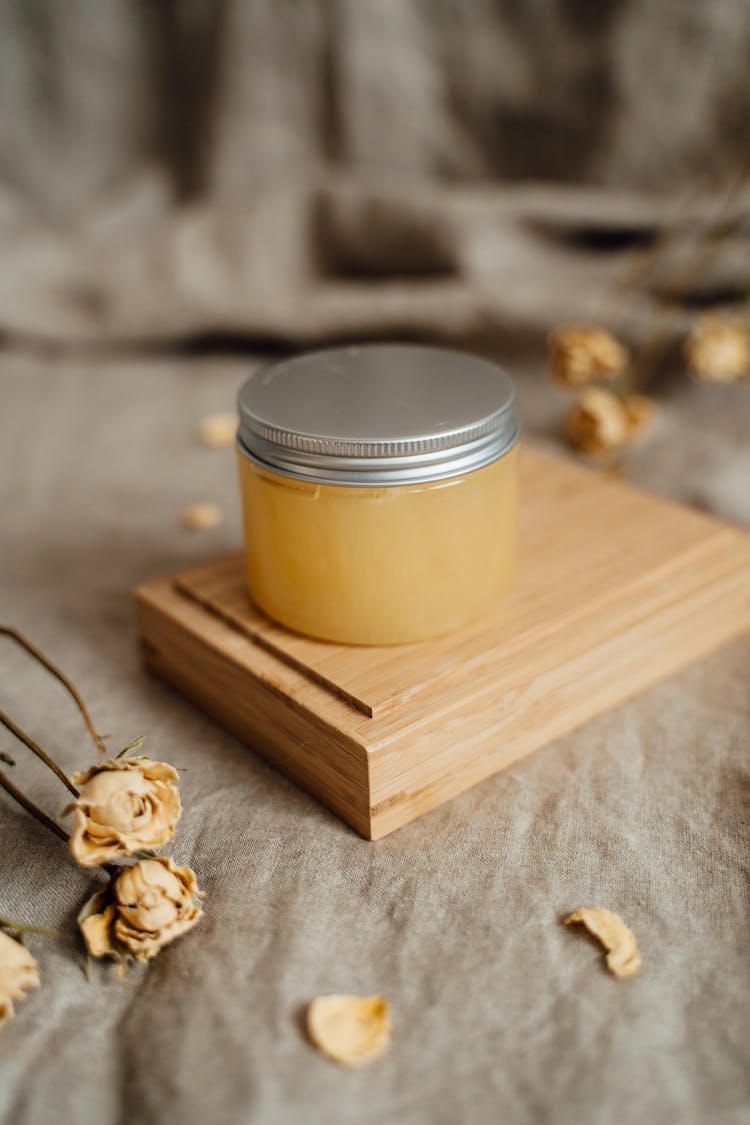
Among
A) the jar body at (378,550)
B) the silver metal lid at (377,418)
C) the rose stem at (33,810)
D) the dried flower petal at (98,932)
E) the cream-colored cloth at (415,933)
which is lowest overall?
the cream-colored cloth at (415,933)

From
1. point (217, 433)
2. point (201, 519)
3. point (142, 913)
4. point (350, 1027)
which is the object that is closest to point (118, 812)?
point (142, 913)

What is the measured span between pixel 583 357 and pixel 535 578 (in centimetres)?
49

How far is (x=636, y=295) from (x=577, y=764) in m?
0.83

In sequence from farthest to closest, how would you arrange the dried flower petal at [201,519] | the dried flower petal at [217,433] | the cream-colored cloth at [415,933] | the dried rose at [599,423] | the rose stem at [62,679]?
the dried flower petal at [217,433]
the dried rose at [599,423]
the dried flower petal at [201,519]
the rose stem at [62,679]
the cream-colored cloth at [415,933]

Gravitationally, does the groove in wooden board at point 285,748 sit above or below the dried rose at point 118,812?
below

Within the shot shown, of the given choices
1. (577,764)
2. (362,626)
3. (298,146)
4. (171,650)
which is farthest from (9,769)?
(298,146)

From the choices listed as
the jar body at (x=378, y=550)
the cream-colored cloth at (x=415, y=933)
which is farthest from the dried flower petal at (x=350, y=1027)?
the jar body at (x=378, y=550)

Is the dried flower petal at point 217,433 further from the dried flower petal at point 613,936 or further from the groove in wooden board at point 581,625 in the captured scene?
the dried flower petal at point 613,936

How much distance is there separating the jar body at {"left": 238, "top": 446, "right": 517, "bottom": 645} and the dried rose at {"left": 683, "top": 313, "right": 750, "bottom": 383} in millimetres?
508

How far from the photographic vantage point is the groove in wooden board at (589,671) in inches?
27.0

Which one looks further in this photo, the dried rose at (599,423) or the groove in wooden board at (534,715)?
the dried rose at (599,423)

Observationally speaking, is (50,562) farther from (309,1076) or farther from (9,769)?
(309,1076)

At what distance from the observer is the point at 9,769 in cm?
77

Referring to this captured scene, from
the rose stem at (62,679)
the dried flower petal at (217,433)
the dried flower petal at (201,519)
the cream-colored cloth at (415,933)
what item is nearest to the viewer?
the cream-colored cloth at (415,933)
